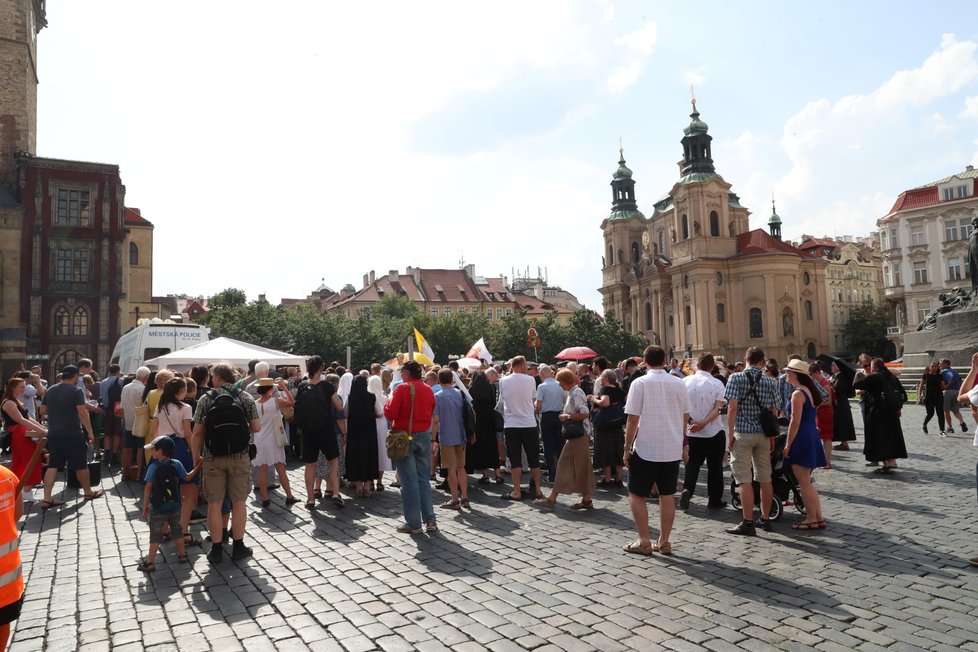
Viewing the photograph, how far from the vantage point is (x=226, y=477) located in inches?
274

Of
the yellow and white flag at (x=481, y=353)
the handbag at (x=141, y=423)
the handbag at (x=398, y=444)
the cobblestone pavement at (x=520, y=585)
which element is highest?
the yellow and white flag at (x=481, y=353)

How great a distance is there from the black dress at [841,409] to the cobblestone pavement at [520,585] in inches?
144

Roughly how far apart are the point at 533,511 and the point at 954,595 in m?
4.88

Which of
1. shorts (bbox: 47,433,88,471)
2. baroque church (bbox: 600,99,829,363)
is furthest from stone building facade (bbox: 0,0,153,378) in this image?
baroque church (bbox: 600,99,829,363)

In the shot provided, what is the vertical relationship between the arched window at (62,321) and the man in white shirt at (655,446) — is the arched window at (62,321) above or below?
above

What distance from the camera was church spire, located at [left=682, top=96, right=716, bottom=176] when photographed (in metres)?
76.2

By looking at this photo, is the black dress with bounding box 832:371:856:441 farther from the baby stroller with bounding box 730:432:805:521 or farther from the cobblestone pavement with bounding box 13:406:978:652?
the baby stroller with bounding box 730:432:805:521

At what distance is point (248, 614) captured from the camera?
5.25m

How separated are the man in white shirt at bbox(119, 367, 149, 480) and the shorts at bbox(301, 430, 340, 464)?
3906mm

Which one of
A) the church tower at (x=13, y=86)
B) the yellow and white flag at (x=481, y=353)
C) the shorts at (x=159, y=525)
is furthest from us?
the church tower at (x=13, y=86)

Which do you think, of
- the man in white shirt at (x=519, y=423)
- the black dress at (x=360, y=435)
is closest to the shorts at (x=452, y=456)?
the man in white shirt at (x=519, y=423)

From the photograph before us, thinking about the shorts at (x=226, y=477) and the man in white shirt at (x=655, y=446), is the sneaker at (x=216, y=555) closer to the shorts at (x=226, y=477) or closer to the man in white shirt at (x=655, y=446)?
the shorts at (x=226, y=477)

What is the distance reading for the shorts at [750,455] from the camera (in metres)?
7.47

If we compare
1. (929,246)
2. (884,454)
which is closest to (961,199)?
(929,246)
